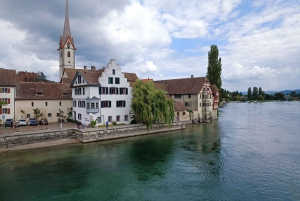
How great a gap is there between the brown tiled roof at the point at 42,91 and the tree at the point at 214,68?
46.2 m

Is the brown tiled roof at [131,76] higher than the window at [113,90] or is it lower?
higher

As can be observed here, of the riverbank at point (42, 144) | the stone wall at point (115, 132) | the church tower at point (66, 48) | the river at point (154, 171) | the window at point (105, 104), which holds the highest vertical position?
the church tower at point (66, 48)

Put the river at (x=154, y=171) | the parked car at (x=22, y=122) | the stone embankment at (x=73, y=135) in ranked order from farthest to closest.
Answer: the parked car at (x=22, y=122) < the stone embankment at (x=73, y=135) < the river at (x=154, y=171)

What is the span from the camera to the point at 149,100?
37125mm

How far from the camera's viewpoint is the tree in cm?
7194

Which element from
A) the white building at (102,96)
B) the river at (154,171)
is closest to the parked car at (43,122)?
the white building at (102,96)

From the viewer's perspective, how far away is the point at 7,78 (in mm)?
36812

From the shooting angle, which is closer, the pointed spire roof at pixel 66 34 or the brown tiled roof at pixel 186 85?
the brown tiled roof at pixel 186 85

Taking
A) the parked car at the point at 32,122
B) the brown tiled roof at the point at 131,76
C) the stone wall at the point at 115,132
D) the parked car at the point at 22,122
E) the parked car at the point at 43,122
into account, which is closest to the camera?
the stone wall at the point at 115,132

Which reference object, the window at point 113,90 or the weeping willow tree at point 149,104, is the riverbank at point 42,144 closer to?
the window at point 113,90

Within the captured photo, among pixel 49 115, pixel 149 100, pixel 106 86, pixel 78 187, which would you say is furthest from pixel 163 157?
pixel 49 115

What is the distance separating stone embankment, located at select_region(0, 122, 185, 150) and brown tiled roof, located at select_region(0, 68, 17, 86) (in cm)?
1242

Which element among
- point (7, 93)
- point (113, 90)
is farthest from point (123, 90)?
point (7, 93)

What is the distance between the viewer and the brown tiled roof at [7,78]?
3605 centimetres
